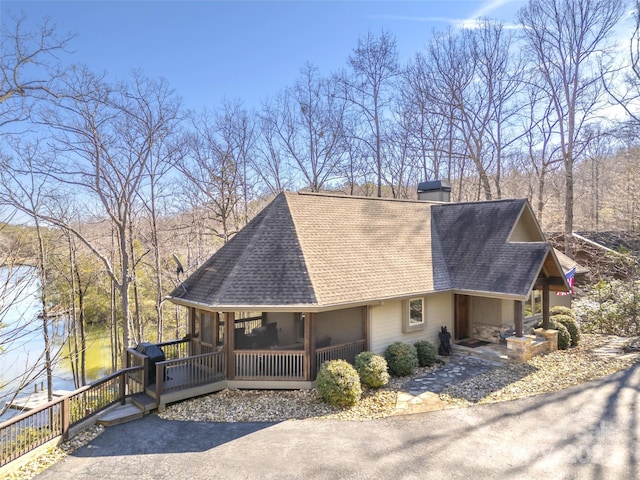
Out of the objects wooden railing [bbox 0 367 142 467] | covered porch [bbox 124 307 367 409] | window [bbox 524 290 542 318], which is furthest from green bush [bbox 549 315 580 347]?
wooden railing [bbox 0 367 142 467]

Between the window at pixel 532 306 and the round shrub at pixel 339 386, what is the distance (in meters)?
10.7

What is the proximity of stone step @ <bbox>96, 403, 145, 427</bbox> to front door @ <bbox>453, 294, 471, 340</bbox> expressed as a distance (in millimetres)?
11374

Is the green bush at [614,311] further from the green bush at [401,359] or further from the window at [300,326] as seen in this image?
the window at [300,326]

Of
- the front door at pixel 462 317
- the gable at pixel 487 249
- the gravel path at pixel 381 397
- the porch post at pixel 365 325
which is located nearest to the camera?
the gravel path at pixel 381 397

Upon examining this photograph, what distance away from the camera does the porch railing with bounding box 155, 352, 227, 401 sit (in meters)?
10.1

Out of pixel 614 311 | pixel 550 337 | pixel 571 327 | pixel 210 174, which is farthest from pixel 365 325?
pixel 210 174

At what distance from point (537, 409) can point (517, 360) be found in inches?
144

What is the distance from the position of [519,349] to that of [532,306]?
528 cm

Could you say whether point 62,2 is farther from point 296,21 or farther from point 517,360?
point 517,360

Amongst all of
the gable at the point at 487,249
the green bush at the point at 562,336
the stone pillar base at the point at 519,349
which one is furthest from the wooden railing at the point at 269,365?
the green bush at the point at 562,336

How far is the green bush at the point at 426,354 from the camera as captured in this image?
12.9m

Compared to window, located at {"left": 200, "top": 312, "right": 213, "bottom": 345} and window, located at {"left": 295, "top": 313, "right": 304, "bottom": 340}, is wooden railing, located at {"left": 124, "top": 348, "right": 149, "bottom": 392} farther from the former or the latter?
window, located at {"left": 295, "top": 313, "right": 304, "bottom": 340}

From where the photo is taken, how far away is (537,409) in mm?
9562

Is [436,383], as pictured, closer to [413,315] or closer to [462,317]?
[413,315]
